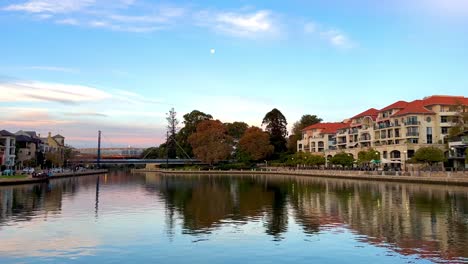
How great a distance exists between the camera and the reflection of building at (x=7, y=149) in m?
83.5

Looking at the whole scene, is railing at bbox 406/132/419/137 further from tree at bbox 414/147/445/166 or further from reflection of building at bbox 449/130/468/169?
tree at bbox 414/147/445/166

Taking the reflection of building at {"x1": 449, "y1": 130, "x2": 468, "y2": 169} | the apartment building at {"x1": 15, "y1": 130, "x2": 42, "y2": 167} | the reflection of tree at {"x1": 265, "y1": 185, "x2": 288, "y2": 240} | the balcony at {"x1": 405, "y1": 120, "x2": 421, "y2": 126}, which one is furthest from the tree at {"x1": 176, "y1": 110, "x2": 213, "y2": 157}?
the reflection of tree at {"x1": 265, "y1": 185, "x2": 288, "y2": 240}

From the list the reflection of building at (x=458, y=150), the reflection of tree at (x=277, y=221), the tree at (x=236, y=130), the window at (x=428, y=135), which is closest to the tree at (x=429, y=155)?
the reflection of building at (x=458, y=150)

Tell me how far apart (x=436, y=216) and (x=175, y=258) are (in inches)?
645

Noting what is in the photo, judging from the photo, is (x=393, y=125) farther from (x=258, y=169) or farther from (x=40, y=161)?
(x=40, y=161)

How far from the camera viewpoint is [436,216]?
24.3 metres

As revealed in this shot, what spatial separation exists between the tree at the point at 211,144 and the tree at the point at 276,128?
16746 mm

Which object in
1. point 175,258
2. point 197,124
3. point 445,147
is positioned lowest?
point 175,258

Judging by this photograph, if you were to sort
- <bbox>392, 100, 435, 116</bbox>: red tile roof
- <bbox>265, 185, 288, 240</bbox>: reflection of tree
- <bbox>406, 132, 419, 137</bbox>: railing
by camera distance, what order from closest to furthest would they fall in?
<bbox>265, 185, 288, 240</bbox>: reflection of tree
<bbox>406, 132, 419, 137</bbox>: railing
<bbox>392, 100, 435, 116</bbox>: red tile roof

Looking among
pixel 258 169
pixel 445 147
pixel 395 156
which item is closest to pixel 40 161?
pixel 258 169

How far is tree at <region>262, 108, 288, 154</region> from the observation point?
123 meters

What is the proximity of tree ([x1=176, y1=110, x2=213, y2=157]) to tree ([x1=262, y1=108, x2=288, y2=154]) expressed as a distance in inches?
741

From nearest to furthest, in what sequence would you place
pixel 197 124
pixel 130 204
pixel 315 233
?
pixel 315 233, pixel 130 204, pixel 197 124

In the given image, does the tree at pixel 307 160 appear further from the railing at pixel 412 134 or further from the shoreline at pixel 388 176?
the railing at pixel 412 134
